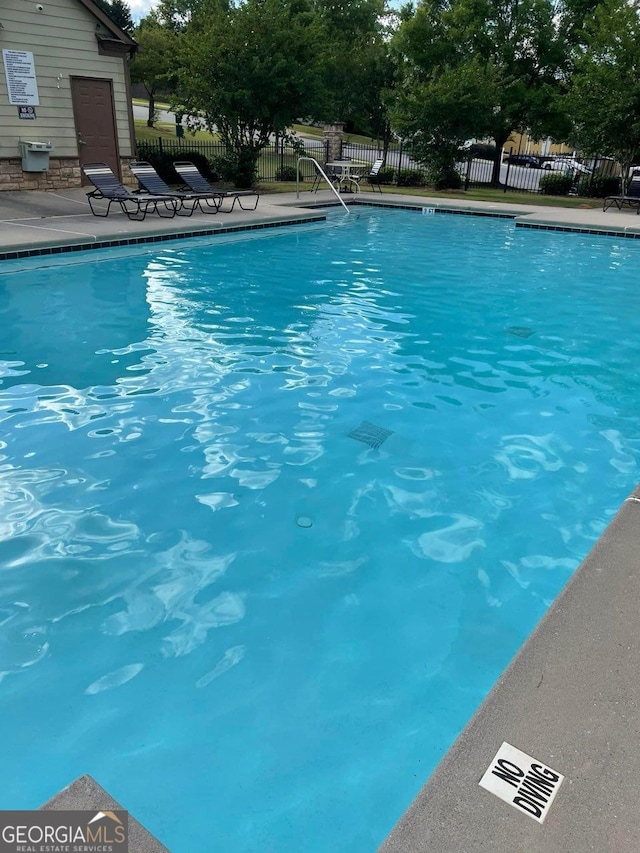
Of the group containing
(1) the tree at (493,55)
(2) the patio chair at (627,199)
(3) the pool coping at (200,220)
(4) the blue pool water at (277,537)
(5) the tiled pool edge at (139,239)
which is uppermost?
(1) the tree at (493,55)

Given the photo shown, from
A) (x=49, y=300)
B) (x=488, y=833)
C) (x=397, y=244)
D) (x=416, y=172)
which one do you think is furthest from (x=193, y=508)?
(x=416, y=172)

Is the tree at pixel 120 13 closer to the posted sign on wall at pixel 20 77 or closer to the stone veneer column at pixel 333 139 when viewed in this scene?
the stone veneer column at pixel 333 139

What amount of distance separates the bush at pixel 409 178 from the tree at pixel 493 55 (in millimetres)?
2351

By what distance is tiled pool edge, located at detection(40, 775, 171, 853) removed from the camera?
64.8 inches

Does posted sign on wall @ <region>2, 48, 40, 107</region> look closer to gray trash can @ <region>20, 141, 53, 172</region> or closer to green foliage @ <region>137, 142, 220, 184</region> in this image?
gray trash can @ <region>20, 141, 53, 172</region>

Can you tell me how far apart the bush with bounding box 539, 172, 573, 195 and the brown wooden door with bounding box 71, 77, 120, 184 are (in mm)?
15679

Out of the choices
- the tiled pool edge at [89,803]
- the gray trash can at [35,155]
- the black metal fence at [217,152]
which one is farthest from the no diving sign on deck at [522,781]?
the black metal fence at [217,152]

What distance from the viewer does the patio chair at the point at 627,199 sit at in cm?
1777

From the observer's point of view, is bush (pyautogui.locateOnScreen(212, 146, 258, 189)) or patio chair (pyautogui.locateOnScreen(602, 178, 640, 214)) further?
bush (pyautogui.locateOnScreen(212, 146, 258, 189))

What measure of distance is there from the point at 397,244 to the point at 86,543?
413 inches

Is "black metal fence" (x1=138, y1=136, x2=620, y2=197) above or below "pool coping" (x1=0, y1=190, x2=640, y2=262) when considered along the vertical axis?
above

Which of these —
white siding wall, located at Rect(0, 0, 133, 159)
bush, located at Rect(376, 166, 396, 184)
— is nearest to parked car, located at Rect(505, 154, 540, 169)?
bush, located at Rect(376, 166, 396, 184)

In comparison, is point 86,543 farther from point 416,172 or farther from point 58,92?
point 416,172

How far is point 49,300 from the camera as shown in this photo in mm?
8094
